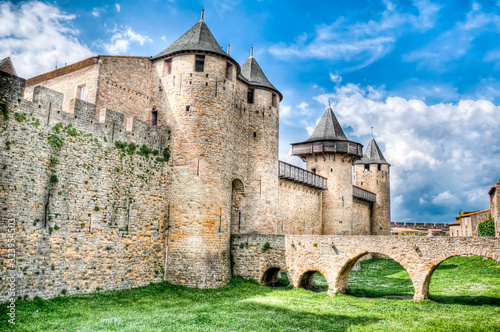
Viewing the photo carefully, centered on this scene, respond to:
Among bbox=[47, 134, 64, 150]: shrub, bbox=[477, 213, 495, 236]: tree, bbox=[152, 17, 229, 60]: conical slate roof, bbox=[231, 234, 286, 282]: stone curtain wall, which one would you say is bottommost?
bbox=[231, 234, 286, 282]: stone curtain wall

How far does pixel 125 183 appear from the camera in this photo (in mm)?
16719

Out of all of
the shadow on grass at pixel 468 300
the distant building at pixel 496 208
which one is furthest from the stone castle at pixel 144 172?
the distant building at pixel 496 208

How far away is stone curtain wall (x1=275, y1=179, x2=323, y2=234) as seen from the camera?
26.8 meters

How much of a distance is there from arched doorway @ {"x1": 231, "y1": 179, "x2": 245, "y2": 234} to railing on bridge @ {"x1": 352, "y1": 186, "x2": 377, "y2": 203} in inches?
629

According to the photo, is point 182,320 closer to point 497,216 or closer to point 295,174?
point 295,174

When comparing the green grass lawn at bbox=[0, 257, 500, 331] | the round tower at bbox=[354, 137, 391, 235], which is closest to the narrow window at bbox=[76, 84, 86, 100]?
the green grass lawn at bbox=[0, 257, 500, 331]

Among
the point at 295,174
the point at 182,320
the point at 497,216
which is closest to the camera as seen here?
the point at 182,320

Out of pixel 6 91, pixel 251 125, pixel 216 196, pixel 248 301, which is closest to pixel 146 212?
pixel 216 196

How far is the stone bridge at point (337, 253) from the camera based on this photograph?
16.6 metres

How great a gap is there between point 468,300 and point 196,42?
1653cm

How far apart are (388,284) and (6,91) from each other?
20.4 m

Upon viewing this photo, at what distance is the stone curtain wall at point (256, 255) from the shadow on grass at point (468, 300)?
686 cm

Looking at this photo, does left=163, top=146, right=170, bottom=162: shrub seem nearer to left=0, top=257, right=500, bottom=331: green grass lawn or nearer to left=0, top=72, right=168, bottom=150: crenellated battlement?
left=0, top=72, right=168, bottom=150: crenellated battlement

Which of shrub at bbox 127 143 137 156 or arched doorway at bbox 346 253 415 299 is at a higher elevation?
shrub at bbox 127 143 137 156
